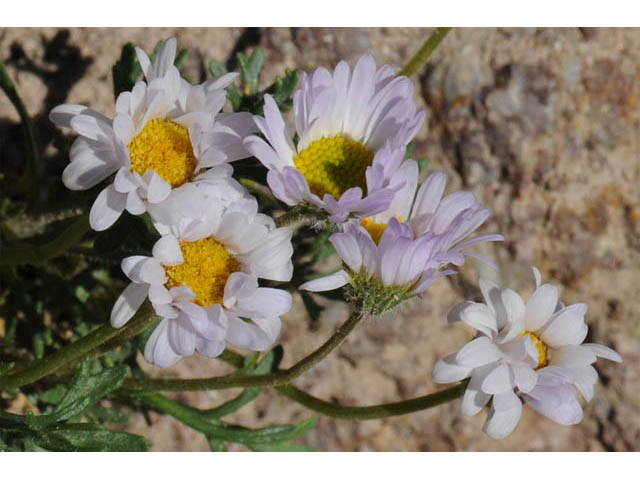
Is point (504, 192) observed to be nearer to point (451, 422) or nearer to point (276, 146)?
point (451, 422)

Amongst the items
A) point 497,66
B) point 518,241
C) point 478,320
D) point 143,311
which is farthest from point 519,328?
point 497,66

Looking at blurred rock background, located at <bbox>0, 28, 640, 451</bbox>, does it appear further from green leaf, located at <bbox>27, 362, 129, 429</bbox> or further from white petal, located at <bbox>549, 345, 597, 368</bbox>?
white petal, located at <bbox>549, 345, 597, 368</bbox>

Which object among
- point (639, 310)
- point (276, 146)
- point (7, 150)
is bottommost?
point (639, 310)

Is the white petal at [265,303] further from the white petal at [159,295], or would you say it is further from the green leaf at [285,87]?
the green leaf at [285,87]

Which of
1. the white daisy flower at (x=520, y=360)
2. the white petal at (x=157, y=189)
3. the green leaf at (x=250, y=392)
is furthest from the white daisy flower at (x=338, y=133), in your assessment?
the green leaf at (x=250, y=392)

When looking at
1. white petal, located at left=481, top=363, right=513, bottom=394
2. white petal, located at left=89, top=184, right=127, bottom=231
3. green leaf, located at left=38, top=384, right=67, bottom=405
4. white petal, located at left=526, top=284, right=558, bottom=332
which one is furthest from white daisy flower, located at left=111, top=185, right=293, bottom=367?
green leaf, located at left=38, top=384, right=67, bottom=405

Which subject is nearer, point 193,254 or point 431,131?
point 193,254
